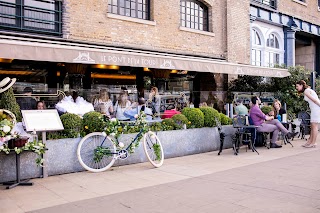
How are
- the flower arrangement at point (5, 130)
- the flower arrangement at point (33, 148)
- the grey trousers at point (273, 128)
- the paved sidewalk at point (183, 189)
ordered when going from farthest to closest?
the grey trousers at point (273, 128)
the flower arrangement at point (33, 148)
the flower arrangement at point (5, 130)
the paved sidewalk at point (183, 189)

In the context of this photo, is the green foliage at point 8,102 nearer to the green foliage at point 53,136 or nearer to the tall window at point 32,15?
the green foliage at point 53,136

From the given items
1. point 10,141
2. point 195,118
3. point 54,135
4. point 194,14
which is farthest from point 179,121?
point 194,14

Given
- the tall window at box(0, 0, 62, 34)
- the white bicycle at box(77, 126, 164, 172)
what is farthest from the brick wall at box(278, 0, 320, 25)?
the white bicycle at box(77, 126, 164, 172)

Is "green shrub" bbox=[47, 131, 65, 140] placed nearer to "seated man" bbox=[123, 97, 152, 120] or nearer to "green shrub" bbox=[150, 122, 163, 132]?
"green shrub" bbox=[150, 122, 163, 132]

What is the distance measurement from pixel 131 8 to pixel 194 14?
3.53 m

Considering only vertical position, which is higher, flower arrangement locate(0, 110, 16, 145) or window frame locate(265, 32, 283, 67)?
window frame locate(265, 32, 283, 67)

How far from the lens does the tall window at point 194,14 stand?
14.8m

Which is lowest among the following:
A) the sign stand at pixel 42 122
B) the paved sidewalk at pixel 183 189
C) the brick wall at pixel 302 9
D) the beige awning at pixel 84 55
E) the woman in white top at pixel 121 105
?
the paved sidewalk at pixel 183 189

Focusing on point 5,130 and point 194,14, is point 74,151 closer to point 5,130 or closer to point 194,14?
point 5,130

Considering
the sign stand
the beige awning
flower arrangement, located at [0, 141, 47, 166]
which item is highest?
the beige awning

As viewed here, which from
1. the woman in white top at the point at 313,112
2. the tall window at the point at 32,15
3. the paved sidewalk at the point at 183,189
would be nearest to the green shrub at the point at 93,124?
the paved sidewalk at the point at 183,189

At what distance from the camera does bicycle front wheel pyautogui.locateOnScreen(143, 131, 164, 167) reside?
7.59m

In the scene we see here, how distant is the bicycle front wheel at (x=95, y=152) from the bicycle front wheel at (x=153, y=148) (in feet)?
2.58

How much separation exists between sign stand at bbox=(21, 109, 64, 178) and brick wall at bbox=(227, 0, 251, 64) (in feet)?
35.5
